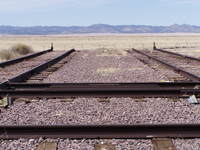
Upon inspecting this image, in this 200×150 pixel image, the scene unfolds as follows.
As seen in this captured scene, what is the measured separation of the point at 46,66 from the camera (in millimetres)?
16688

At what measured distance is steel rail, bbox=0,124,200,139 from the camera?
5417mm

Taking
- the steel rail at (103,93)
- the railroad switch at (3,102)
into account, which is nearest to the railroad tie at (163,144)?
the steel rail at (103,93)

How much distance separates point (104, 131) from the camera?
216 inches

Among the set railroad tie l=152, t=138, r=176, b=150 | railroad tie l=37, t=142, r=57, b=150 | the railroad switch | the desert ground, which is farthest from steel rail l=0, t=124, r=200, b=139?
the desert ground

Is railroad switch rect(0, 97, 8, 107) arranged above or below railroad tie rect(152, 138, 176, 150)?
below

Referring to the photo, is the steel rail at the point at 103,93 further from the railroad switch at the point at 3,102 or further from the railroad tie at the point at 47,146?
the railroad tie at the point at 47,146

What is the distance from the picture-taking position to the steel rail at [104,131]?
5.42 m

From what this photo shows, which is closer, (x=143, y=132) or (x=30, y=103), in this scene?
(x=143, y=132)

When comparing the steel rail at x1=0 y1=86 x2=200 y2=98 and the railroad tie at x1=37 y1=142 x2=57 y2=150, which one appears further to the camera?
the steel rail at x1=0 y1=86 x2=200 y2=98

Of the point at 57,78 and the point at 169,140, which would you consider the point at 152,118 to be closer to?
the point at 169,140

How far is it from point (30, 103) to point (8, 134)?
2454 mm

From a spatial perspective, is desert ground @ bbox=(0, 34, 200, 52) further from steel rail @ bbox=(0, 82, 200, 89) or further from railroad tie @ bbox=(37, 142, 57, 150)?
railroad tie @ bbox=(37, 142, 57, 150)

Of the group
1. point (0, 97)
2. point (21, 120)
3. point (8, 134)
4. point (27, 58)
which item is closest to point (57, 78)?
point (0, 97)

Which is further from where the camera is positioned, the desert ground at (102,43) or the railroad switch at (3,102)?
the desert ground at (102,43)
